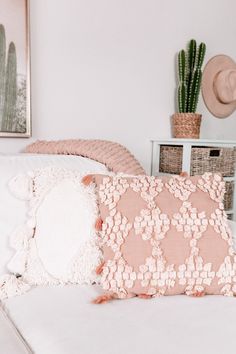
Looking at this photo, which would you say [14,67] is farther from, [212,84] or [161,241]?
[212,84]

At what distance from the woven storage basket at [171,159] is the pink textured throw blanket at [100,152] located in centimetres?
54

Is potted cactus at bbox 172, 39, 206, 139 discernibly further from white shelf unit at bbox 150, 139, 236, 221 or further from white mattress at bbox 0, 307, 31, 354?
white mattress at bbox 0, 307, 31, 354

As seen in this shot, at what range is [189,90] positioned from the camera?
2170mm

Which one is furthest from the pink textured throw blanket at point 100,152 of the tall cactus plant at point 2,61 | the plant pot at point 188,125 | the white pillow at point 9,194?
the plant pot at point 188,125

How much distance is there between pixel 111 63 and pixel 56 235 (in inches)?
46.9

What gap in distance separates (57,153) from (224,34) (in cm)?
152

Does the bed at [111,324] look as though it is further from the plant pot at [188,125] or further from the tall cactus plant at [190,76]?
the tall cactus plant at [190,76]

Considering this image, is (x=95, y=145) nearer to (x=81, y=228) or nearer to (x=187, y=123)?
(x=81, y=228)

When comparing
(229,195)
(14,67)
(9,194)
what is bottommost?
(229,195)

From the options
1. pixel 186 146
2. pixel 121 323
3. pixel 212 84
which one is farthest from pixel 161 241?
pixel 212 84

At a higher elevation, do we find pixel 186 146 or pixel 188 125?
pixel 188 125

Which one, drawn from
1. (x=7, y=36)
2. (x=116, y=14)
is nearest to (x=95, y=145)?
(x=7, y=36)

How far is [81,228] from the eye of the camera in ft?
3.81

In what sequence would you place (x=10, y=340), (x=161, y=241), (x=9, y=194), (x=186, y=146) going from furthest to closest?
(x=186, y=146), (x=9, y=194), (x=161, y=241), (x=10, y=340)
